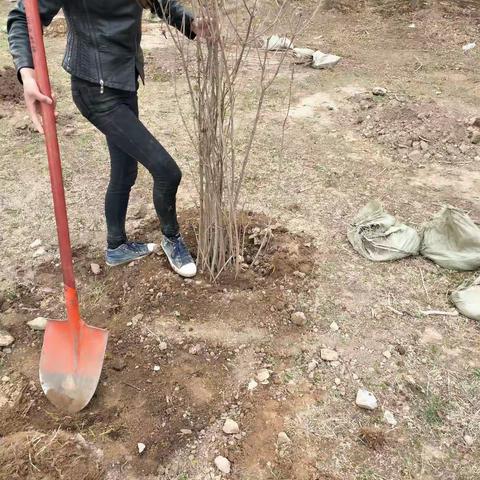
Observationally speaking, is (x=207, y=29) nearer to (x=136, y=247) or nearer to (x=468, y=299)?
(x=136, y=247)

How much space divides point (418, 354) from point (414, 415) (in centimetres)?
33

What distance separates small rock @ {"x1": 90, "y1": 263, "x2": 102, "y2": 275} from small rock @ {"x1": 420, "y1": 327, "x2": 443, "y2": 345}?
159 cm

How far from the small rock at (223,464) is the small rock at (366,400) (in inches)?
22.0

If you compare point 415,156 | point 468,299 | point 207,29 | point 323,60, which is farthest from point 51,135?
point 323,60

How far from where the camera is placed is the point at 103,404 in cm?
198

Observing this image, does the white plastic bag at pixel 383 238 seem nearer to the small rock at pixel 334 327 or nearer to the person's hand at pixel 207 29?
the small rock at pixel 334 327

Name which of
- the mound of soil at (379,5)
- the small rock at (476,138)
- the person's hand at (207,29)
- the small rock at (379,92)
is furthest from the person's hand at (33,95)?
the mound of soil at (379,5)

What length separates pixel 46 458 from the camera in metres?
1.71

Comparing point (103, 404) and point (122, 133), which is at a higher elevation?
point (122, 133)

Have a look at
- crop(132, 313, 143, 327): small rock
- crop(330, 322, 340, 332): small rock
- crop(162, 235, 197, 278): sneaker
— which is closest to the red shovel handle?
crop(132, 313, 143, 327): small rock

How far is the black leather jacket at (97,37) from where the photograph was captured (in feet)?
5.96

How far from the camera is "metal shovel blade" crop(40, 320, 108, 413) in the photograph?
194cm

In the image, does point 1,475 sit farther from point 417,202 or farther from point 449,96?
point 449,96

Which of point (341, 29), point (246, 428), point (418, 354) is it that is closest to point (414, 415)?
point (418, 354)
